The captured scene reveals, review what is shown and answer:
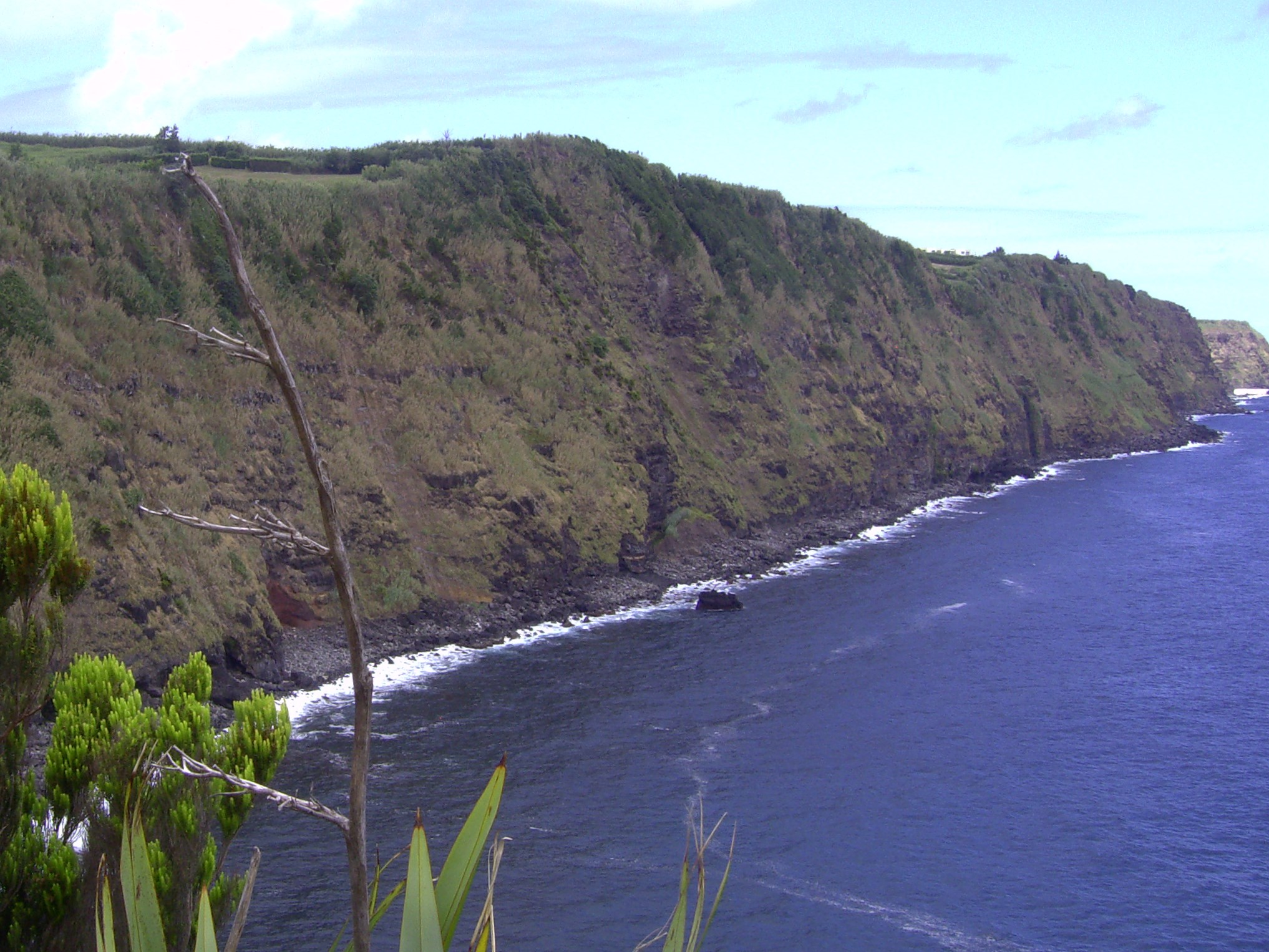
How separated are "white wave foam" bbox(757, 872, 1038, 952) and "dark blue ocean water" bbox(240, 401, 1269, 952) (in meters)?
0.07

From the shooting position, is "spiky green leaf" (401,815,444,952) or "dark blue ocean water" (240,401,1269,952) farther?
"dark blue ocean water" (240,401,1269,952)

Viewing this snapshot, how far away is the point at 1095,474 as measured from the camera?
10919 cm

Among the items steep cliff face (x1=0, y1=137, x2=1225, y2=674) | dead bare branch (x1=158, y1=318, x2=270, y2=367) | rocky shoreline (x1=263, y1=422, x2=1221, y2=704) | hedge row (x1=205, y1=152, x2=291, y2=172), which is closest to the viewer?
dead bare branch (x1=158, y1=318, x2=270, y2=367)

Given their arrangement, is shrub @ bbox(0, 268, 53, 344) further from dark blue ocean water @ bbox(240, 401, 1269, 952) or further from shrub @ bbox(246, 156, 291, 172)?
shrub @ bbox(246, 156, 291, 172)

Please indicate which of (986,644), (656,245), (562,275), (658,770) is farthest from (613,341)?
(658,770)

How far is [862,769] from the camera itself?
38438 mm

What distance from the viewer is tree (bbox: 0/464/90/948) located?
14.3 metres

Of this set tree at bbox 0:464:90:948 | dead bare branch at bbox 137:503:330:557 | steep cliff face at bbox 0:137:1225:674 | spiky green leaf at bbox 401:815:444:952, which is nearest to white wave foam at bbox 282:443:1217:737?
steep cliff face at bbox 0:137:1225:674

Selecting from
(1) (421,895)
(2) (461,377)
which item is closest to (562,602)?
(2) (461,377)

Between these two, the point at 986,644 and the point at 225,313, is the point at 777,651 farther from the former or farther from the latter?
the point at 225,313

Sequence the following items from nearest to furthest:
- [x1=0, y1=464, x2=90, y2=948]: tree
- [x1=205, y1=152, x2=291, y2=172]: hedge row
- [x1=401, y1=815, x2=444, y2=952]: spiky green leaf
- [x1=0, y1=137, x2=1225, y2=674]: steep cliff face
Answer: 1. [x1=401, y1=815, x2=444, y2=952]: spiky green leaf
2. [x1=0, y1=464, x2=90, y2=948]: tree
3. [x1=0, y1=137, x2=1225, y2=674]: steep cliff face
4. [x1=205, y1=152, x2=291, y2=172]: hedge row

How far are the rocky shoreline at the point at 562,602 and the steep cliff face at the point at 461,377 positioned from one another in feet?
3.68

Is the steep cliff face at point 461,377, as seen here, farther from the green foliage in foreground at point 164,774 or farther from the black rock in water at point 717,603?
the green foliage in foreground at point 164,774

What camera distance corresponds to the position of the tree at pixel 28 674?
14344 millimetres
